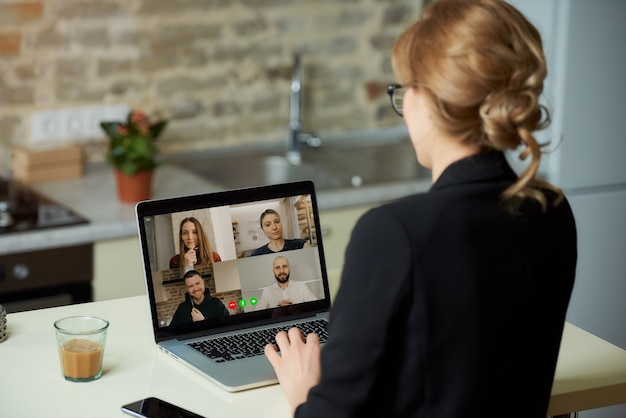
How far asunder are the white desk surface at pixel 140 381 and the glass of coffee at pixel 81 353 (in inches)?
0.6

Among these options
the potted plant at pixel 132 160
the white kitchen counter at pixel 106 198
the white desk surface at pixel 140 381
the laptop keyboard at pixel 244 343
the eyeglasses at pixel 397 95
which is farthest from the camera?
the potted plant at pixel 132 160

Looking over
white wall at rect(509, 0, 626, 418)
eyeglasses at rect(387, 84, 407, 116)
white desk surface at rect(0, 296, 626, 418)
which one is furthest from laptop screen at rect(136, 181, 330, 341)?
white wall at rect(509, 0, 626, 418)

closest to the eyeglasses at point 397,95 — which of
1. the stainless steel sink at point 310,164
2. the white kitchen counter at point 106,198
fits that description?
the white kitchen counter at point 106,198

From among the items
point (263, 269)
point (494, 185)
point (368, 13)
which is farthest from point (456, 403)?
point (368, 13)

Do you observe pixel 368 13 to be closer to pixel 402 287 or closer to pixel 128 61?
pixel 128 61

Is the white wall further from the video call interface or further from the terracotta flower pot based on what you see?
the video call interface

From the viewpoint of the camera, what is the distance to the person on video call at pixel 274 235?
1.82 metres

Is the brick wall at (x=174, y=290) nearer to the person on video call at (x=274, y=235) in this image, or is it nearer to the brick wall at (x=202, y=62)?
the person on video call at (x=274, y=235)

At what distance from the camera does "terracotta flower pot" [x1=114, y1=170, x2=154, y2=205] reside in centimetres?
309

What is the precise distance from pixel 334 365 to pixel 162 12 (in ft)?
8.18

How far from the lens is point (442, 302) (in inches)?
49.5

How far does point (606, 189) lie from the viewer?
3516 mm

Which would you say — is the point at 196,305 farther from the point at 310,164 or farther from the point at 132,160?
the point at 310,164

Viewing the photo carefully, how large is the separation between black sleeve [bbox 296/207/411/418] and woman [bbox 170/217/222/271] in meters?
0.52
